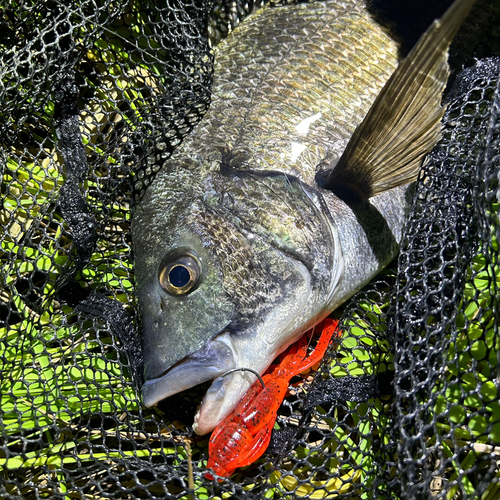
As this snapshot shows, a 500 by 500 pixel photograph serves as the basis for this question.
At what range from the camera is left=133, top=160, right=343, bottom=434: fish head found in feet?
7.32

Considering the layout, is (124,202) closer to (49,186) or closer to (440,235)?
(49,186)

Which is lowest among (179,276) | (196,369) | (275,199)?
(196,369)

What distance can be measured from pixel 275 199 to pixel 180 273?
0.55 m

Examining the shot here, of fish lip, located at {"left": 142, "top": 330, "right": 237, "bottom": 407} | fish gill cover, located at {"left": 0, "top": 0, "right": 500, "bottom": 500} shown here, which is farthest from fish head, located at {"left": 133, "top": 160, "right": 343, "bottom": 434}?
fish gill cover, located at {"left": 0, "top": 0, "right": 500, "bottom": 500}

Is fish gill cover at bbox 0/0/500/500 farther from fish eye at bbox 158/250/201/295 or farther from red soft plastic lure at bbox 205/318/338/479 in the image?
fish eye at bbox 158/250/201/295

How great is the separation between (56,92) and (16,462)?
1850 millimetres

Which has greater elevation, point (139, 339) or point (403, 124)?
point (403, 124)

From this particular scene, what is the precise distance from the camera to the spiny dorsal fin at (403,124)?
7.72 ft

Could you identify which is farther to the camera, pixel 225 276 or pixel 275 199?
pixel 275 199

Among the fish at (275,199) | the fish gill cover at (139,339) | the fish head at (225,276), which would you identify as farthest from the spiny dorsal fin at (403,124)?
the fish head at (225,276)

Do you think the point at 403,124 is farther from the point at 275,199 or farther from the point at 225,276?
the point at 225,276

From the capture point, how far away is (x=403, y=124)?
261 centimetres

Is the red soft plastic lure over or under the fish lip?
under

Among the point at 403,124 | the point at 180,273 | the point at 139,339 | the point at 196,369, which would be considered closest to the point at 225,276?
the point at 180,273
